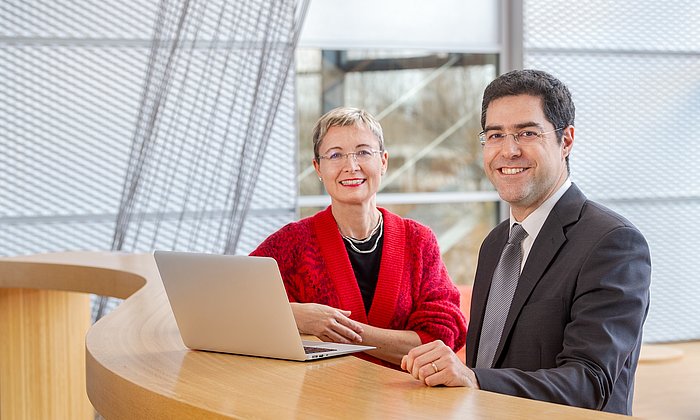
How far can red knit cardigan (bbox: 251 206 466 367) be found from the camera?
2.66 m

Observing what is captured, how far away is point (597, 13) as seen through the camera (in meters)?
6.04

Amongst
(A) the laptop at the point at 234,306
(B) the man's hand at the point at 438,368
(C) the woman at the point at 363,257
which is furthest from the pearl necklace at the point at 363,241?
(B) the man's hand at the point at 438,368

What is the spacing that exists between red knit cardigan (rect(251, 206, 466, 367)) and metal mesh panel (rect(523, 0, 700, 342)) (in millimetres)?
3425

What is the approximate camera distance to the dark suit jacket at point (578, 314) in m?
1.84

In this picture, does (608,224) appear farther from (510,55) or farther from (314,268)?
(510,55)

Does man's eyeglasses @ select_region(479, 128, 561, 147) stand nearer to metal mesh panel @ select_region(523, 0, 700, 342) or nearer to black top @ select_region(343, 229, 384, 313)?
black top @ select_region(343, 229, 384, 313)

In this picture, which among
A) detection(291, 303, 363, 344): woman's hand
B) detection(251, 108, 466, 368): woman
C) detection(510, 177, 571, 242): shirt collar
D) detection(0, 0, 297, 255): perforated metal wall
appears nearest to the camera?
detection(510, 177, 571, 242): shirt collar

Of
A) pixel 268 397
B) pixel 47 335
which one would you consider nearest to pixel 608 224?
pixel 268 397

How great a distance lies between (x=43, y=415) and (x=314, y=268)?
1761 mm

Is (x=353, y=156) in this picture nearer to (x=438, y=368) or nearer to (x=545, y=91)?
(x=545, y=91)

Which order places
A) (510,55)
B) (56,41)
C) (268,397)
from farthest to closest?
(510,55)
(56,41)
(268,397)

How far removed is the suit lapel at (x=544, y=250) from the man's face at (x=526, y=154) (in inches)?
2.6

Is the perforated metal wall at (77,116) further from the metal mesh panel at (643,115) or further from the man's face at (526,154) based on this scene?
the man's face at (526,154)

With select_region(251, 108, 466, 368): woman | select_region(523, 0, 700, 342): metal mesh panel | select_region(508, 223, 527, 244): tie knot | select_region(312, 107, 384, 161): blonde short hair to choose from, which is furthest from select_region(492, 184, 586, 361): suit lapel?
select_region(523, 0, 700, 342): metal mesh panel
